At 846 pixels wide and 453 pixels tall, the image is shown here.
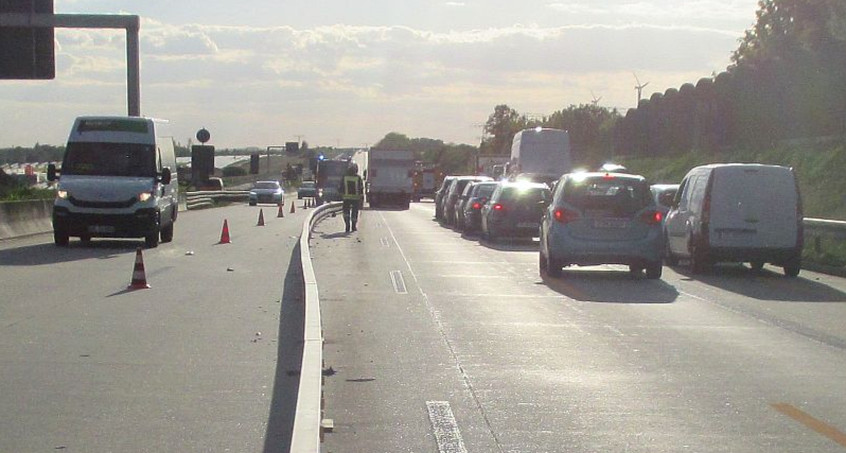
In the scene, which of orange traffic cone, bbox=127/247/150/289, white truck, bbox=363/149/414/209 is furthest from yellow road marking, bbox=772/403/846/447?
white truck, bbox=363/149/414/209

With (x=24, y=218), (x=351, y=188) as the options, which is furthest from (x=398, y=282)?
(x=351, y=188)

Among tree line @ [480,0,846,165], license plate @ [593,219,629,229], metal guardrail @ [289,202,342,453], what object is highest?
→ tree line @ [480,0,846,165]

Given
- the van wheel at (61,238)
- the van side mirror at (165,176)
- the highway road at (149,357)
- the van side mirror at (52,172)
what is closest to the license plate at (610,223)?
the highway road at (149,357)

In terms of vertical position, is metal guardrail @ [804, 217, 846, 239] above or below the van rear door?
below

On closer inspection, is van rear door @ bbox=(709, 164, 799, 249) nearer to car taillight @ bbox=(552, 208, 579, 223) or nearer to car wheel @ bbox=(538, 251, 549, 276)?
car taillight @ bbox=(552, 208, 579, 223)

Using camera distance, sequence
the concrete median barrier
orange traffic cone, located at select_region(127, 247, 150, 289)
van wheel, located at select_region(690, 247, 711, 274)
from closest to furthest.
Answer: orange traffic cone, located at select_region(127, 247, 150, 289)
van wheel, located at select_region(690, 247, 711, 274)
the concrete median barrier

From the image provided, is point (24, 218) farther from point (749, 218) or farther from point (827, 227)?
point (827, 227)

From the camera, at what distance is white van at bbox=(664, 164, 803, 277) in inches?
822

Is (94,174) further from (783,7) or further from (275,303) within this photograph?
(783,7)

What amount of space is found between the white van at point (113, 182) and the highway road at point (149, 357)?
12.6 feet

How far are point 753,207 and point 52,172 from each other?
14.1 m

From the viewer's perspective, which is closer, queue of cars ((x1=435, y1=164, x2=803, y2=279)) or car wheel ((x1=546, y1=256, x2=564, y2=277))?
queue of cars ((x1=435, y1=164, x2=803, y2=279))

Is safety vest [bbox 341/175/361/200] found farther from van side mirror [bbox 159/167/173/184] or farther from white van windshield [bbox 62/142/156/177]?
white van windshield [bbox 62/142/156/177]

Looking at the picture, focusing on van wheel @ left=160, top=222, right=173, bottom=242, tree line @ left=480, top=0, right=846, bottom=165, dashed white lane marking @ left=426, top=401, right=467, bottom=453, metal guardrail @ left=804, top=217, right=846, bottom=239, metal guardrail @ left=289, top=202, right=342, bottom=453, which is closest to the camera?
metal guardrail @ left=289, top=202, right=342, bottom=453
